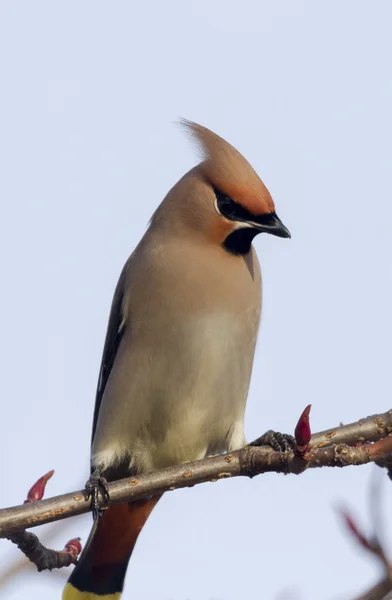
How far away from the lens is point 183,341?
455 cm

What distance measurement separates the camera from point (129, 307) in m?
4.79

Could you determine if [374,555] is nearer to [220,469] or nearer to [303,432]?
[303,432]

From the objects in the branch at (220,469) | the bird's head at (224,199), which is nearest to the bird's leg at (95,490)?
the branch at (220,469)

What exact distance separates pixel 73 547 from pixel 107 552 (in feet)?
2.75

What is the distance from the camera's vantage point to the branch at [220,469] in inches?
136

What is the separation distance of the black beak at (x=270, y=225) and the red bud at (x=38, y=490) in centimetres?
153

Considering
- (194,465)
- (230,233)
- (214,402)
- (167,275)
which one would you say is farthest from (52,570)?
(230,233)

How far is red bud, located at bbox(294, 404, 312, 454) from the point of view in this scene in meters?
3.25

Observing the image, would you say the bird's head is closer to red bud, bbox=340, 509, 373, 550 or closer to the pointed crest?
the pointed crest

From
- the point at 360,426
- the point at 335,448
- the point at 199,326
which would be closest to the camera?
the point at 335,448

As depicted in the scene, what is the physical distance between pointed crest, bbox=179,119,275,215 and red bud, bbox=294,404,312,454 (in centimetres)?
149

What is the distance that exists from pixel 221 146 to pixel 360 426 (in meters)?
1.74

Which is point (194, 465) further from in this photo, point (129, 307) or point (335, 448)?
point (129, 307)

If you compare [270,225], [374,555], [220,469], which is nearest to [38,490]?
[220,469]
